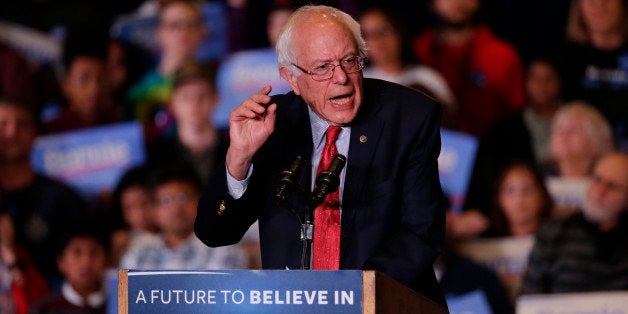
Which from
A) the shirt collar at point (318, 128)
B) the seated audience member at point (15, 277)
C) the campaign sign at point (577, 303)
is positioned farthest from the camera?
the seated audience member at point (15, 277)

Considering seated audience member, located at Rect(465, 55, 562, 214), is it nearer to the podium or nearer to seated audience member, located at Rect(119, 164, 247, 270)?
seated audience member, located at Rect(119, 164, 247, 270)

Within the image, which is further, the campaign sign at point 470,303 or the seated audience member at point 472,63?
the seated audience member at point 472,63

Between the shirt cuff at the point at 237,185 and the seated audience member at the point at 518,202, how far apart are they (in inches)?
142

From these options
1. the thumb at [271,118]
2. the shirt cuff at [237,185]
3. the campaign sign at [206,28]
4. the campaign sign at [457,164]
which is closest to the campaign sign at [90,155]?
the campaign sign at [206,28]

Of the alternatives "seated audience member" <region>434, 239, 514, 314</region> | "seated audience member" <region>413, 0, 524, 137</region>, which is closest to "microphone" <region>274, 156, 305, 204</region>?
"seated audience member" <region>434, 239, 514, 314</region>

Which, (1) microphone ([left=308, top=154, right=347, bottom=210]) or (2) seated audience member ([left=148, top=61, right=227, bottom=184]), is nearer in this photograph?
(1) microphone ([left=308, top=154, right=347, bottom=210])

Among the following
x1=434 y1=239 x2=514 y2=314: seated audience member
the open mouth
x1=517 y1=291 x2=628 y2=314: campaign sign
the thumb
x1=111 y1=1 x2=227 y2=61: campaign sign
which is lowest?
x1=517 y1=291 x2=628 y2=314: campaign sign

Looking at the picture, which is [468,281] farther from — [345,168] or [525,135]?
[345,168]

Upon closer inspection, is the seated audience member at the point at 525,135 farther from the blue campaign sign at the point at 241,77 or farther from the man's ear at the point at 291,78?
the man's ear at the point at 291,78

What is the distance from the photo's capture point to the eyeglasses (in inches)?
114

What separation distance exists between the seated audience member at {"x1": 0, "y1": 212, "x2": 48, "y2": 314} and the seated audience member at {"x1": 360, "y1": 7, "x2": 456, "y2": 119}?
2561 mm

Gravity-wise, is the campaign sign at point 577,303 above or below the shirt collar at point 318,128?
below

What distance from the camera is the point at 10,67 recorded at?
7207 millimetres

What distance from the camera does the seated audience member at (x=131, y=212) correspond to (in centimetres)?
669
